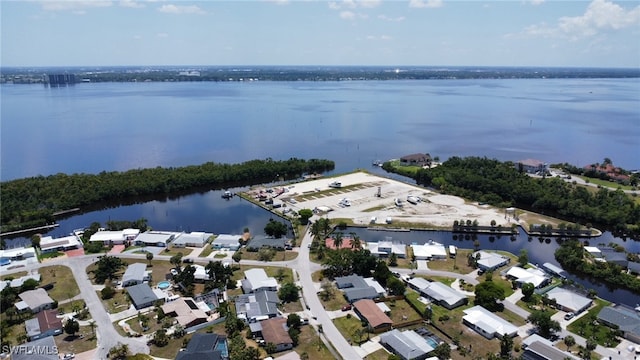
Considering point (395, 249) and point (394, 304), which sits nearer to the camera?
point (394, 304)

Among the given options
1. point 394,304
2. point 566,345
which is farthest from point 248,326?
point 566,345

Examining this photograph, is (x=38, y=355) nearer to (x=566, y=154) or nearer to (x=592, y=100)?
(x=566, y=154)

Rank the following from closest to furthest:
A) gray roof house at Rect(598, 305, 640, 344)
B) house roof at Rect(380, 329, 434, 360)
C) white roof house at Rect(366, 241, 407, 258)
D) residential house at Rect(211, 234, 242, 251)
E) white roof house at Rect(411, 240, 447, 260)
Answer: house roof at Rect(380, 329, 434, 360) → gray roof house at Rect(598, 305, 640, 344) → white roof house at Rect(411, 240, 447, 260) → white roof house at Rect(366, 241, 407, 258) → residential house at Rect(211, 234, 242, 251)

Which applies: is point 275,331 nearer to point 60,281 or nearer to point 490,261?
point 60,281

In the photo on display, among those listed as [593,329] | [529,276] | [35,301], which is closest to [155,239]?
[35,301]

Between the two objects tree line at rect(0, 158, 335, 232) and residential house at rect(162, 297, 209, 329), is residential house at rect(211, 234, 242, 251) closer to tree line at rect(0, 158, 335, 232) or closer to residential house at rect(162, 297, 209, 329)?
residential house at rect(162, 297, 209, 329)

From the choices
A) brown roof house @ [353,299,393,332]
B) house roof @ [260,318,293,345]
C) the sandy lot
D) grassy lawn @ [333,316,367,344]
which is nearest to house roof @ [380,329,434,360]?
brown roof house @ [353,299,393,332]

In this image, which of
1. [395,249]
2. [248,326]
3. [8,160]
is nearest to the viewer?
[248,326]

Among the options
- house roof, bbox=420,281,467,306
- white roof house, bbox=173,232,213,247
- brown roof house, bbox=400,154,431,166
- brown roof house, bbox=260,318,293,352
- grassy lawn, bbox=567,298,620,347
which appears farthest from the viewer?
brown roof house, bbox=400,154,431,166
